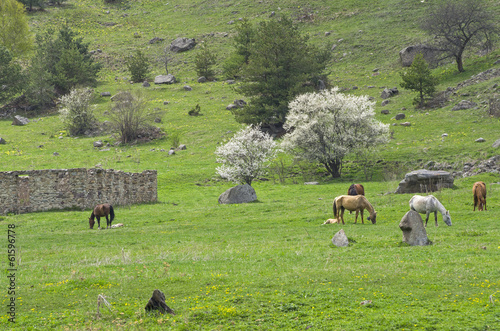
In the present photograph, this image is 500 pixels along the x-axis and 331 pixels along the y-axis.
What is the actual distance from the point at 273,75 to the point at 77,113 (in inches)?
1125

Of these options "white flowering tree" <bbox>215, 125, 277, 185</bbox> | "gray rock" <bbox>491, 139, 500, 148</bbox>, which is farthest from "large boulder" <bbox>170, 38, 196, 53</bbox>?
"gray rock" <bbox>491, 139, 500, 148</bbox>

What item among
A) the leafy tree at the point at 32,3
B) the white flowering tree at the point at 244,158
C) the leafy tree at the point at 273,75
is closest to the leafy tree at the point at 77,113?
the leafy tree at the point at 273,75

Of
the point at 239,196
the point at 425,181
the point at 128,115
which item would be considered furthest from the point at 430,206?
the point at 128,115

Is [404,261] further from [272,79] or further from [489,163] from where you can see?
[272,79]

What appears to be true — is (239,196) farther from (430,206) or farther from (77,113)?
(77,113)

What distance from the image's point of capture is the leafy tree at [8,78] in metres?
76.8

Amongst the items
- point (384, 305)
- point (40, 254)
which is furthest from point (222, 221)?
point (384, 305)

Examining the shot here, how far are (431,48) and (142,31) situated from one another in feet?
235

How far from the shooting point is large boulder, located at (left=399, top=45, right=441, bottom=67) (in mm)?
75287

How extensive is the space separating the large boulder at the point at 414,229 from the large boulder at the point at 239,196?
817 inches

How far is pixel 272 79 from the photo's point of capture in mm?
63625

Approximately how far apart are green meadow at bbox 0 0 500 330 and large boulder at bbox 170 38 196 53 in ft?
93.5

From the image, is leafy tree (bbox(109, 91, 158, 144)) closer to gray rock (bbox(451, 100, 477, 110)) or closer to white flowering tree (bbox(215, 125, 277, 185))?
white flowering tree (bbox(215, 125, 277, 185))

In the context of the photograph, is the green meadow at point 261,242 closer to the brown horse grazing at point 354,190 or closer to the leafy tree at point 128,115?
the brown horse grazing at point 354,190
